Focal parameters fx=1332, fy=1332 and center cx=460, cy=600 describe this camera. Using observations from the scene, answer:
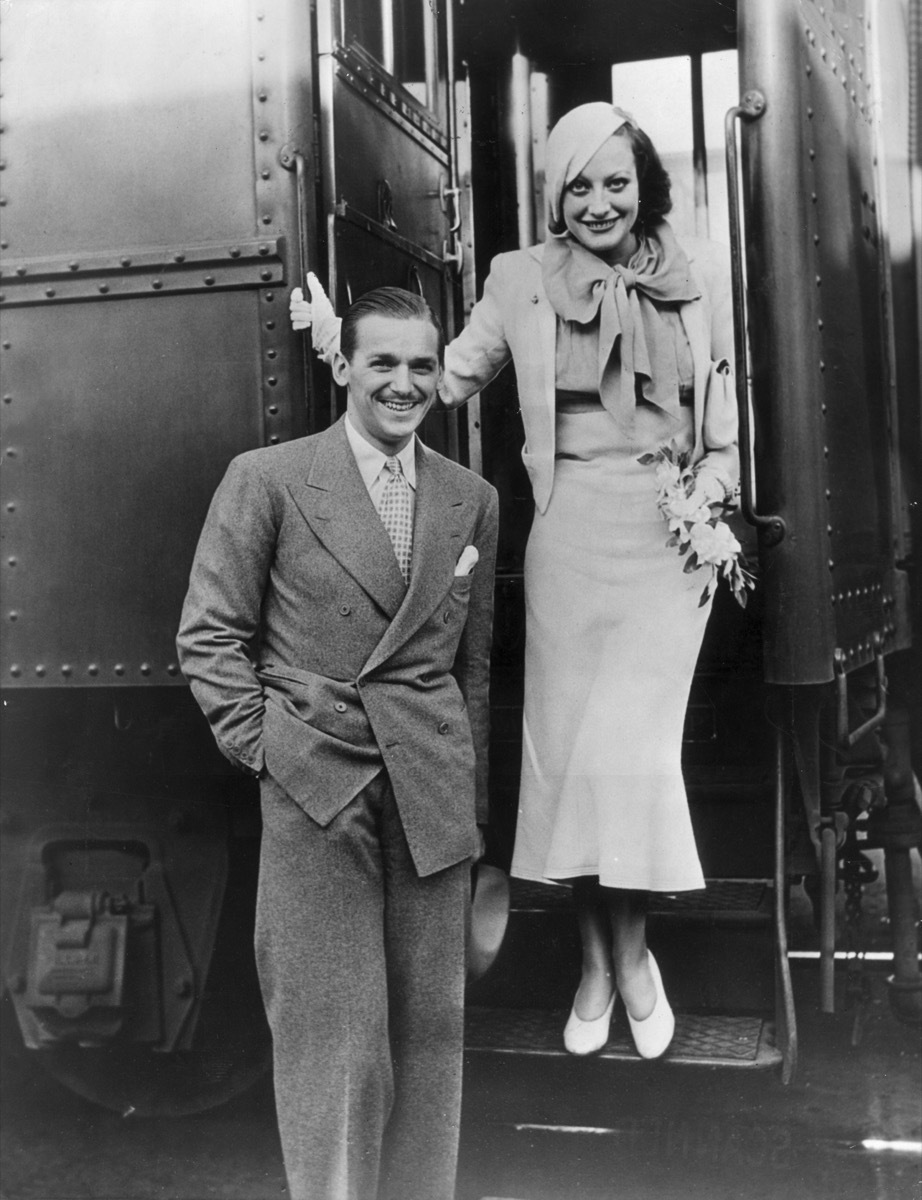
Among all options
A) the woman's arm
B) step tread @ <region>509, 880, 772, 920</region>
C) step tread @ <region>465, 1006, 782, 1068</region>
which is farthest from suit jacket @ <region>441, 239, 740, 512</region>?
step tread @ <region>465, 1006, 782, 1068</region>

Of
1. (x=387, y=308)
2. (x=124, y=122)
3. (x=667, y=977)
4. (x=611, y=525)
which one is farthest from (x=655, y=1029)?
(x=124, y=122)

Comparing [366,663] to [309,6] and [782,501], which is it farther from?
[309,6]

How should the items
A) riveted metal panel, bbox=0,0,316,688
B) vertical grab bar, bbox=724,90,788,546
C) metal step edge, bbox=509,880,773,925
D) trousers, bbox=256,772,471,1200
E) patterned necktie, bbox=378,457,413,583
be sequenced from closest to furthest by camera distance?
trousers, bbox=256,772,471,1200, patterned necktie, bbox=378,457,413,583, vertical grab bar, bbox=724,90,788,546, riveted metal panel, bbox=0,0,316,688, metal step edge, bbox=509,880,773,925

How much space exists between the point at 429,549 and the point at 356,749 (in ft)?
1.29

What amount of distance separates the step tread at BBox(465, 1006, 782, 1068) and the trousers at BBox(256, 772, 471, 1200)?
1.62 feet

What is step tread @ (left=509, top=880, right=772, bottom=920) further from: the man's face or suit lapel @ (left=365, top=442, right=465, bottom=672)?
the man's face

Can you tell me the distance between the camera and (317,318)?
2764 mm

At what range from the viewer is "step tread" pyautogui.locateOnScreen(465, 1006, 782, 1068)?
2830mm

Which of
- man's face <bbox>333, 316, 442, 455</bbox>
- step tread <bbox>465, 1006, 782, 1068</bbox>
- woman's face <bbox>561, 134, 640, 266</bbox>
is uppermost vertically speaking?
woman's face <bbox>561, 134, 640, 266</bbox>

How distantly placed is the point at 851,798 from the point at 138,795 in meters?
1.85

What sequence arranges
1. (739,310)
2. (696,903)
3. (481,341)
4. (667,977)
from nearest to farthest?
(739,310)
(481,341)
(667,977)
(696,903)

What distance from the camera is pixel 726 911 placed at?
3197 mm

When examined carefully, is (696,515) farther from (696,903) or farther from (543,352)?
(696,903)

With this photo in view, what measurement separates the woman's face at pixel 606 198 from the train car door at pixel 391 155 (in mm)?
505
